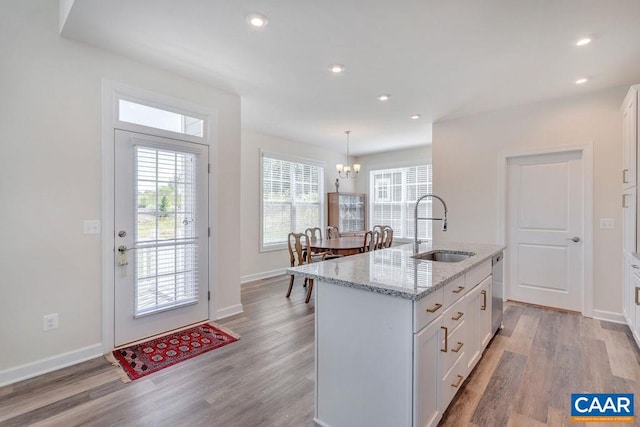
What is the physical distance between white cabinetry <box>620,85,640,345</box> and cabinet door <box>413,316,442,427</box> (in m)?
2.32

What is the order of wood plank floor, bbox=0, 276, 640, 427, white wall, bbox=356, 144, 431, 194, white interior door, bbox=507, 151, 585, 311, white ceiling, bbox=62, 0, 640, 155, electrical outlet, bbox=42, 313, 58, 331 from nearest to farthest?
wood plank floor, bbox=0, 276, 640, 427 → white ceiling, bbox=62, 0, 640, 155 → electrical outlet, bbox=42, 313, 58, 331 → white interior door, bbox=507, 151, 585, 311 → white wall, bbox=356, 144, 431, 194

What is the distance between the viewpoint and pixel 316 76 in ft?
10.2

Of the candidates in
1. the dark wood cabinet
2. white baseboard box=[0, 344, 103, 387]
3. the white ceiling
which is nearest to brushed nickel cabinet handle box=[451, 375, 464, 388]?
the white ceiling

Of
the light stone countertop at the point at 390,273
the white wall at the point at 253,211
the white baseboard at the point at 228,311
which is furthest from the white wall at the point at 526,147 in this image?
the white baseboard at the point at 228,311

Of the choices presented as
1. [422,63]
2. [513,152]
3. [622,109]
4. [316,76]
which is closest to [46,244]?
[316,76]

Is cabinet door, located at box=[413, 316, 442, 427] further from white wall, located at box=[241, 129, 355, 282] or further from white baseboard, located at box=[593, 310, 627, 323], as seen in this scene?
white wall, located at box=[241, 129, 355, 282]

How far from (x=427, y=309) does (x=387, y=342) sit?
0.86ft

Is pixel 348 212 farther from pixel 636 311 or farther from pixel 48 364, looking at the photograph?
pixel 48 364

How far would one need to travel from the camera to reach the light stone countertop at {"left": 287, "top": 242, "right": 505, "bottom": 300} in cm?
150

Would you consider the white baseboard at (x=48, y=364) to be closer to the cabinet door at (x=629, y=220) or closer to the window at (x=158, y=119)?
the window at (x=158, y=119)

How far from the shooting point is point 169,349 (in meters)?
2.70

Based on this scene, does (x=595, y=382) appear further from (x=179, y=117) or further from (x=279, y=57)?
(x=179, y=117)

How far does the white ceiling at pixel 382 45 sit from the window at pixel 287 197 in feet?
6.57

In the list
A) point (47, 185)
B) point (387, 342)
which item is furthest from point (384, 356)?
point (47, 185)
